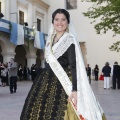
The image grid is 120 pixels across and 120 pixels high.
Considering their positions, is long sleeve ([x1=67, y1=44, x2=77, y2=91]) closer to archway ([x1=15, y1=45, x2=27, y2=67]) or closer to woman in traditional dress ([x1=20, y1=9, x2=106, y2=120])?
woman in traditional dress ([x1=20, y1=9, x2=106, y2=120])

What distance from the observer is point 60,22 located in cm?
355

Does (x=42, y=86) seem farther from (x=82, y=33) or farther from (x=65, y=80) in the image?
(x=82, y=33)

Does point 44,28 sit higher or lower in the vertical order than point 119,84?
higher

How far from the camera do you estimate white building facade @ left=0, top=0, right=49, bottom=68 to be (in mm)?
25911

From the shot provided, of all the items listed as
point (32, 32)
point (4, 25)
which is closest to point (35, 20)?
point (32, 32)

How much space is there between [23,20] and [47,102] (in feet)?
87.4

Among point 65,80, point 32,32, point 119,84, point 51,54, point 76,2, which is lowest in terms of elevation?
point 119,84

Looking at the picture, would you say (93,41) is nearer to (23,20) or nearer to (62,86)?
(23,20)

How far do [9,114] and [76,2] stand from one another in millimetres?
27566

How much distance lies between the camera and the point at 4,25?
23219 millimetres

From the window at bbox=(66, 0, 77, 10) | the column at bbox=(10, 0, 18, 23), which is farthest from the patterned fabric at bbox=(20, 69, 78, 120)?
the window at bbox=(66, 0, 77, 10)

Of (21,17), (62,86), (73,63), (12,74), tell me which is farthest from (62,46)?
(21,17)

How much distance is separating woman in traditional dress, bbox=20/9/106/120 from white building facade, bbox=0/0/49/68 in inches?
835

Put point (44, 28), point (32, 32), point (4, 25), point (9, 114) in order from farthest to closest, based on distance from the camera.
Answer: point (44, 28)
point (32, 32)
point (4, 25)
point (9, 114)
